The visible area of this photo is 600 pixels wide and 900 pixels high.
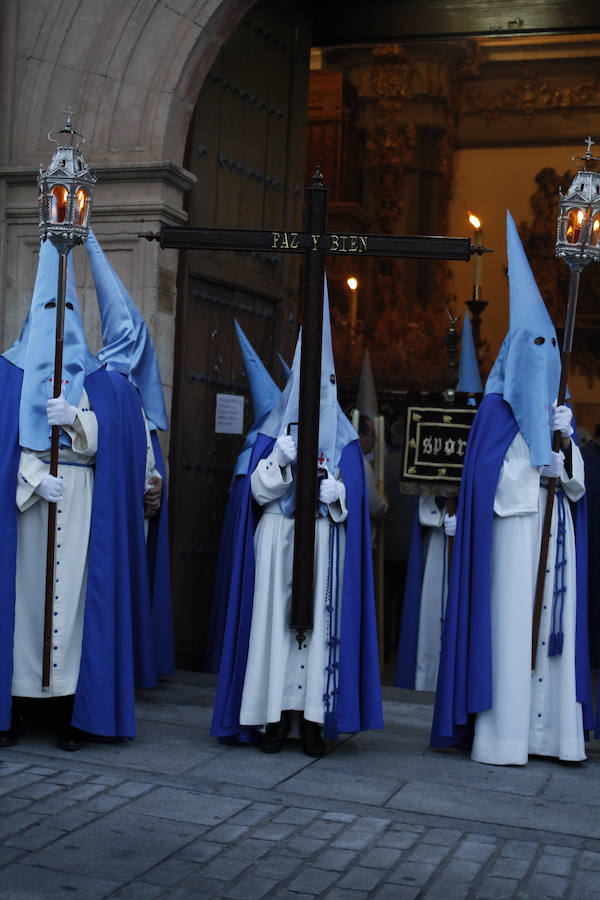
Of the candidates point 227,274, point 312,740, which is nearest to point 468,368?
point 227,274

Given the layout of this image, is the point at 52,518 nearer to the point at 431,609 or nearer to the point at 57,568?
the point at 57,568

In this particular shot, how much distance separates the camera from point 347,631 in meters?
5.90

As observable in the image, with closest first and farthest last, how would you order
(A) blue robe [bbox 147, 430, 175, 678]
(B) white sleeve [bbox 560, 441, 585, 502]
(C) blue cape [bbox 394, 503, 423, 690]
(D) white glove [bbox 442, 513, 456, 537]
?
(B) white sleeve [bbox 560, 441, 585, 502] < (D) white glove [bbox 442, 513, 456, 537] < (A) blue robe [bbox 147, 430, 175, 678] < (C) blue cape [bbox 394, 503, 423, 690]

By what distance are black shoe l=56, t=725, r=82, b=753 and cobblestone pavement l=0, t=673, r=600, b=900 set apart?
0.05m

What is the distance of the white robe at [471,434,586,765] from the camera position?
232 inches

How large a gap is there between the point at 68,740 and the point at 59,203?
2369 mm

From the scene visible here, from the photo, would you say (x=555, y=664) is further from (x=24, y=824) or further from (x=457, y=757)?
(x=24, y=824)

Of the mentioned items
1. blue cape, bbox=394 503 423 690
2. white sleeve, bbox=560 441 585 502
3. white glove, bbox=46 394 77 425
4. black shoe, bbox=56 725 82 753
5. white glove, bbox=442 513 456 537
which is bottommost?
black shoe, bbox=56 725 82 753

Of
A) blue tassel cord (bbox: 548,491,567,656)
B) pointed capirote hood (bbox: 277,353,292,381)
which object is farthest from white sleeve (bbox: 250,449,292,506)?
pointed capirote hood (bbox: 277,353,292,381)

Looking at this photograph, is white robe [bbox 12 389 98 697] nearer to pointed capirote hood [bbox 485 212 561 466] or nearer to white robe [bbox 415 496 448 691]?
pointed capirote hood [bbox 485 212 561 466]

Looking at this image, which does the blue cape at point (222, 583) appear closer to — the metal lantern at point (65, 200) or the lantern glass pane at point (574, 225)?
the metal lantern at point (65, 200)

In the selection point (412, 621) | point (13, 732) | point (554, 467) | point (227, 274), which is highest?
point (227, 274)

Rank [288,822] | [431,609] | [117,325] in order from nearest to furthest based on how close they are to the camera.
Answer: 1. [288,822]
2. [117,325]
3. [431,609]

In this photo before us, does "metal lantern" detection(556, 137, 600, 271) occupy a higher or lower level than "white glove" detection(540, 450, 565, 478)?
higher
